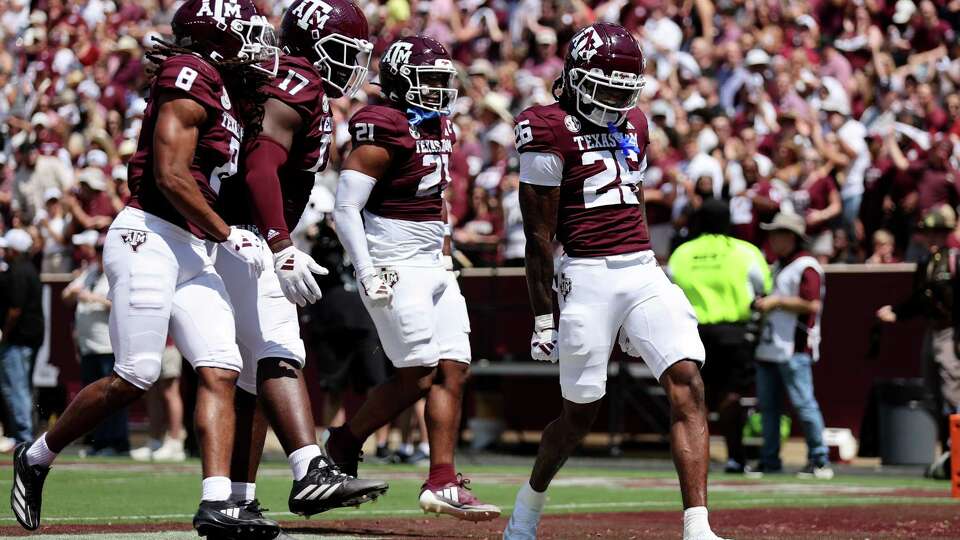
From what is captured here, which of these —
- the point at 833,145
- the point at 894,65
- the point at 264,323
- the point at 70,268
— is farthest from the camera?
the point at 70,268

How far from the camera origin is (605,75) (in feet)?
23.0

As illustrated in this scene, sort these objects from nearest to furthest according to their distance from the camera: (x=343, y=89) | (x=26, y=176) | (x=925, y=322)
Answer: (x=343, y=89) → (x=925, y=322) → (x=26, y=176)

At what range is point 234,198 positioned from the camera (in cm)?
702

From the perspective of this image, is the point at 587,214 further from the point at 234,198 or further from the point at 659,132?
the point at 659,132

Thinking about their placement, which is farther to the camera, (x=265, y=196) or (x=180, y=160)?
(x=265, y=196)

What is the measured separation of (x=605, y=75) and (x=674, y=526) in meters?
2.65

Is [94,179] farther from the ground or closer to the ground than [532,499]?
farther from the ground

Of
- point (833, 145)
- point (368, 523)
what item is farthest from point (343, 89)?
point (833, 145)

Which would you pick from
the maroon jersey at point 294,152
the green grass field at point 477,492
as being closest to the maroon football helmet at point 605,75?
the maroon jersey at point 294,152

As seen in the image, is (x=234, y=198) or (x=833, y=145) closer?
(x=234, y=198)

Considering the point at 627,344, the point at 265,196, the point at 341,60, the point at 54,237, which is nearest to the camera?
the point at 265,196

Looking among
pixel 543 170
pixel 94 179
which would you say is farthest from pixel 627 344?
pixel 94 179

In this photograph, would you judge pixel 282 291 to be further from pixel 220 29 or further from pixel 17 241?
pixel 17 241

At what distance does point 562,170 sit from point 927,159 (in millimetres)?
8442
